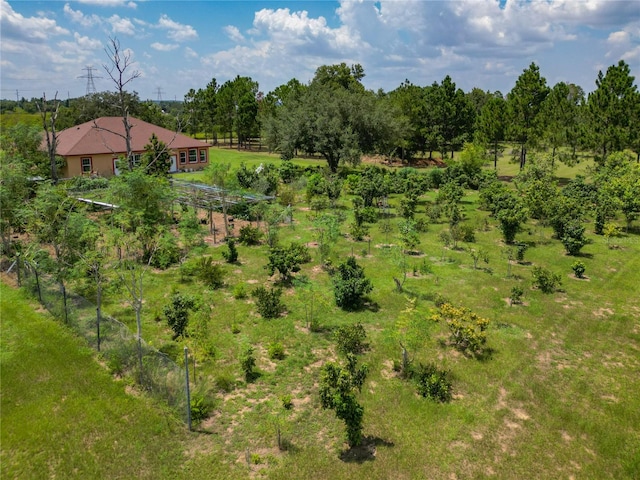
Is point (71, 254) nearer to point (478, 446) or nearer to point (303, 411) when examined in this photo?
point (303, 411)

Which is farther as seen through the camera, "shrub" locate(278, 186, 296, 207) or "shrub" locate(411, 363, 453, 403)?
"shrub" locate(278, 186, 296, 207)

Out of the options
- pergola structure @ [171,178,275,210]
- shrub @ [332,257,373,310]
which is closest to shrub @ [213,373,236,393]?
shrub @ [332,257,373,310]

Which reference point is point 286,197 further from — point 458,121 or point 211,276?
point 458,121

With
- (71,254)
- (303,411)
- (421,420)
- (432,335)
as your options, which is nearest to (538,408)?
(421,420)

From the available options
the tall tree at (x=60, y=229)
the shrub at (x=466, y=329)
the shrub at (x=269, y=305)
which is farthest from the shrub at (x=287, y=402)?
the tall tree at (x=60, y=229)

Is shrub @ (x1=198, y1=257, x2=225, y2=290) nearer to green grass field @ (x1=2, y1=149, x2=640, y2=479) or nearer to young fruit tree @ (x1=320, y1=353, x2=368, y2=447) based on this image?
green grass field @ (x1=2, y1=149, x2=640, y2=479)
